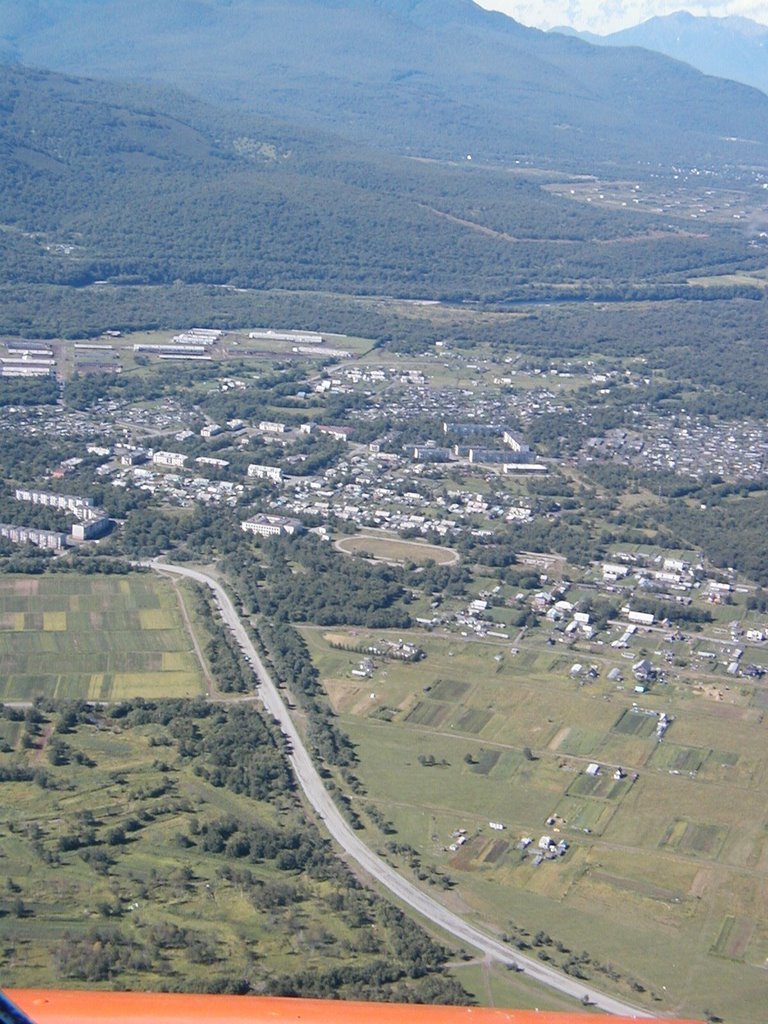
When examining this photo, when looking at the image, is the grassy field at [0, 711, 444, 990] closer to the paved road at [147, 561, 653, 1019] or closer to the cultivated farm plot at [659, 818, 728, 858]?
the paved road at [147, 561, 653, 1019]

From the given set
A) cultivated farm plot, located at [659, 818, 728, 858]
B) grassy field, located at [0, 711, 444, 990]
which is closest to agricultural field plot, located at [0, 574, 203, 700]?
grassy field, located at [0, 711, 444, 990]

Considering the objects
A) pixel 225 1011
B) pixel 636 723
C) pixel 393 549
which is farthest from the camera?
pixel 393 549

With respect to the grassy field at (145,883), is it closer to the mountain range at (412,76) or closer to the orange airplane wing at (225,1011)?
the orange airplane wing at (225,1011)

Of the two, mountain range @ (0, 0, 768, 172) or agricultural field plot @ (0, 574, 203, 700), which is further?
mountain range @ (0, 0, 768, 172)

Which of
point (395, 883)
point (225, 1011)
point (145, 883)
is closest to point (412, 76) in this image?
point (395, 883)

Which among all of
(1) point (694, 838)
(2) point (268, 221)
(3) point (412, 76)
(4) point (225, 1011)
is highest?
(3) point (412, 76)

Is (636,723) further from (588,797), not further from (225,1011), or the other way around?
(225,1011)

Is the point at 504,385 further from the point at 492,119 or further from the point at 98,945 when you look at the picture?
the point at 492,119
